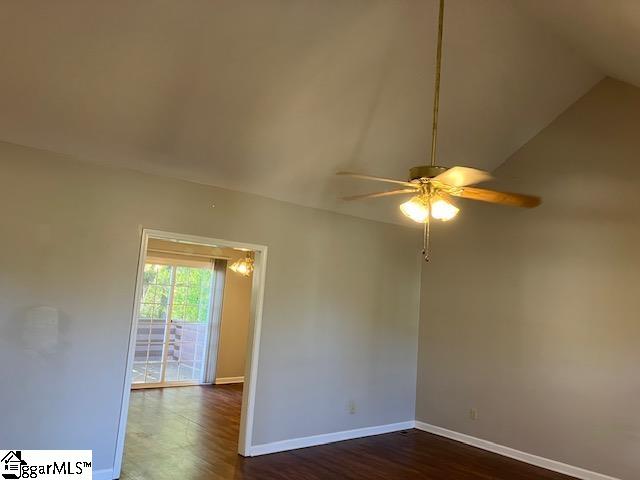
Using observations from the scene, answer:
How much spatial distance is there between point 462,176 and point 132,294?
2.92 metres

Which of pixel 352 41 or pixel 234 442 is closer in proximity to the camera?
pixel 352 41

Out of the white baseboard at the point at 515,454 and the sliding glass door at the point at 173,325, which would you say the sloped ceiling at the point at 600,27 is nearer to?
the white baseboard at the point at 515,454

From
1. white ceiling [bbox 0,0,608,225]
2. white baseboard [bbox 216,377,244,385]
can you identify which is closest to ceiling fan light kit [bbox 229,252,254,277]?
white baseboard [bbox 216,377,244,385]

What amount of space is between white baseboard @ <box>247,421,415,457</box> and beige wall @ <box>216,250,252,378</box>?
11.1ft

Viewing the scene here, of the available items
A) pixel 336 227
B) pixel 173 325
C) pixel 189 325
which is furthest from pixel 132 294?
pixel 189 325

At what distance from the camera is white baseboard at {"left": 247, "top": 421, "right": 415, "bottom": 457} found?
185 inches

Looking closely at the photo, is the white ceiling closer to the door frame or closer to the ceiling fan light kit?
the door frame

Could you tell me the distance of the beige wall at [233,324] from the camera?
8.49 meters

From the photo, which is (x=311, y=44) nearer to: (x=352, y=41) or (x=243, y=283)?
(x=352, y=41)

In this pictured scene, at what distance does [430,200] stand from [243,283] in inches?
254

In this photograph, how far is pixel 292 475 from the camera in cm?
415

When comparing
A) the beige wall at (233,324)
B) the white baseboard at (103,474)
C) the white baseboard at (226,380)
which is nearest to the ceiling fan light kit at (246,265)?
the beige wall at (233,324)

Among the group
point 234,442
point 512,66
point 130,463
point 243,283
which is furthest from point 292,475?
point 243,283

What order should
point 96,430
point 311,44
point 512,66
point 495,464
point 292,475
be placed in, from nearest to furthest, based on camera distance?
point 311,44
point 96,430
point 292,475
point 512,66
point 495,464
